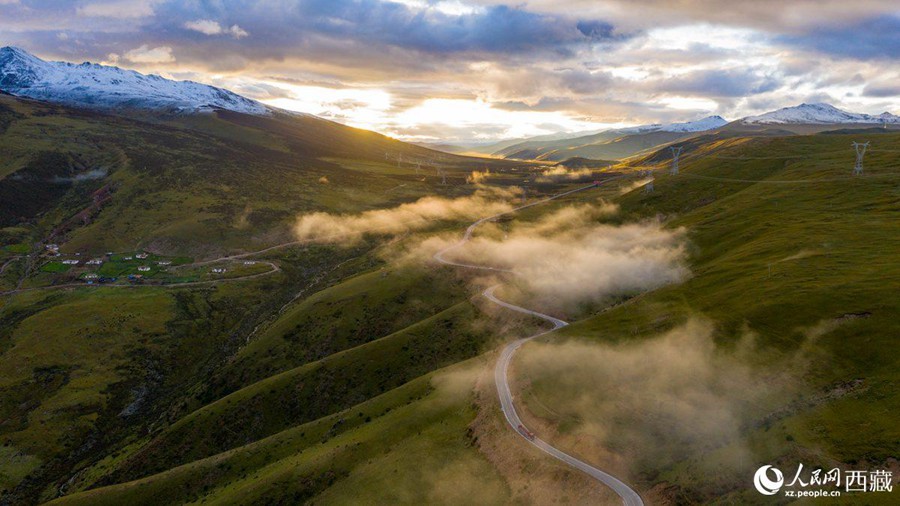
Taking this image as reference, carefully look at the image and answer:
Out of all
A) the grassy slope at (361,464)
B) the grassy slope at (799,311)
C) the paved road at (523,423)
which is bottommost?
the grassy slope at (361,464)

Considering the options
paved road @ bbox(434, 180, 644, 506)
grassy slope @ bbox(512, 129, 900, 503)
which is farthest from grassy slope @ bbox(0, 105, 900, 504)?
paved road @ bbox(434, 180, 644, 506)

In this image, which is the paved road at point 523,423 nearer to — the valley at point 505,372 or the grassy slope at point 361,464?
the valley at point 505,372

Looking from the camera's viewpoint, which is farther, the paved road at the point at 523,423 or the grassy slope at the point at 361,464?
the grassy slope at the point at 361,464

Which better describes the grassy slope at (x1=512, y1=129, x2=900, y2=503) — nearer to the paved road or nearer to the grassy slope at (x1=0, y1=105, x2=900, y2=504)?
the grassy slope at (x1=0, y1=105, x2=900, y2=504)

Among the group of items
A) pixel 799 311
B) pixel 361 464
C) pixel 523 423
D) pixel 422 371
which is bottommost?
pixel 422 371

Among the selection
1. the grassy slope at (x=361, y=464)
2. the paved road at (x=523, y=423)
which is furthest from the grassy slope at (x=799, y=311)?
the grassy slope at (x=361, y=464)

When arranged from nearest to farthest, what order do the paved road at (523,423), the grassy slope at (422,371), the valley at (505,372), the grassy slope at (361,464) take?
the paved road at (523,423) → the valley at (505,372) → the grassy slope at (422,371) → the grassy slope at (361,464)

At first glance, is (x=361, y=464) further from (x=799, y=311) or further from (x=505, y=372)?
(x=799, y=311)

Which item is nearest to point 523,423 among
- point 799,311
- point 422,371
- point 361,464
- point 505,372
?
point 505,372

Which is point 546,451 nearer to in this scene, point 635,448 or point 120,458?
point 635,448
